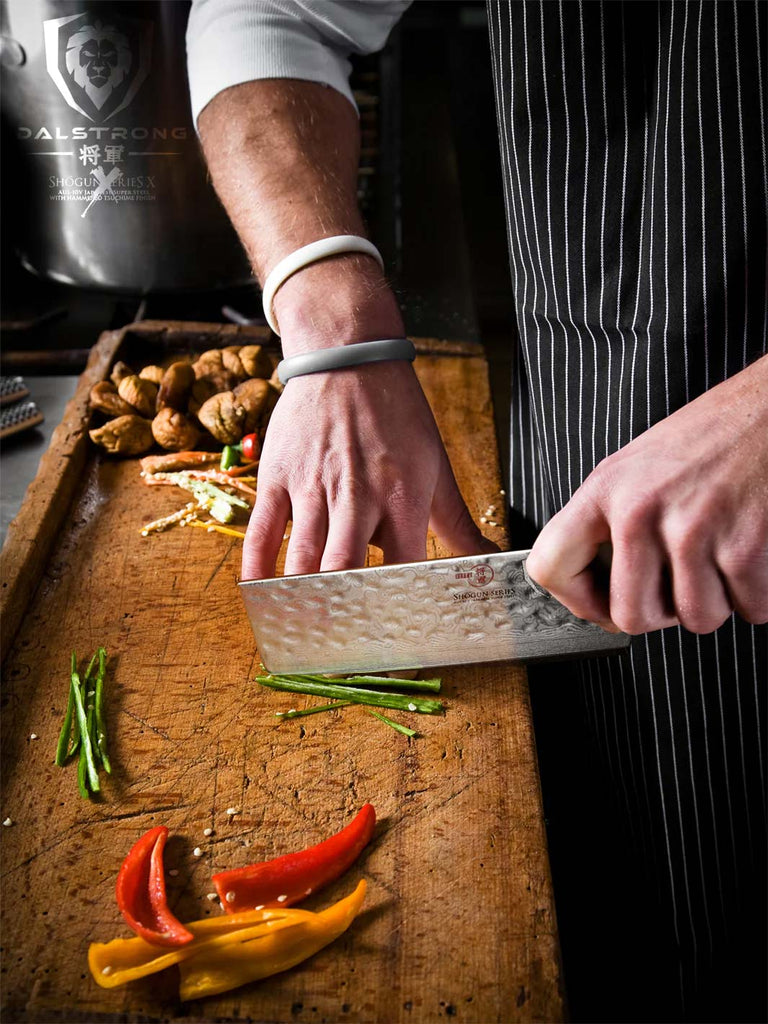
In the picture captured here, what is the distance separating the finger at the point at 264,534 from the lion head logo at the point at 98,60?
102 cm

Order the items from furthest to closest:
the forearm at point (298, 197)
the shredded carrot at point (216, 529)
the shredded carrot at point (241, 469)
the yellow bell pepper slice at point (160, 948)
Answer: the shredded carrot at point (241, 469) → the shredded carrot at point (216, 529) → the forearm at point (298, 197) → the yellow bell pepper slice at point (160, 948)

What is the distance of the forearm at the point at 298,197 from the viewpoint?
3.76 ft

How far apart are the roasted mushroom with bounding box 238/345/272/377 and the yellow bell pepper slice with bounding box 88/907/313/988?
1041 millimetres

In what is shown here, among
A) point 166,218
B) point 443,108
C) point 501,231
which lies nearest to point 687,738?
point 166,218

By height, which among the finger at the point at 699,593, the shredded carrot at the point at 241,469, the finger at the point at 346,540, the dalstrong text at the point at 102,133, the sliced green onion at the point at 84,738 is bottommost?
the shredded carrot at the point at 241,469

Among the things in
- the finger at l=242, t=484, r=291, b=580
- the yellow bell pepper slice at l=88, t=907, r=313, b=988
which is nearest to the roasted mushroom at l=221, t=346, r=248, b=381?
the finger at l=242, t=484, r=291, b=580

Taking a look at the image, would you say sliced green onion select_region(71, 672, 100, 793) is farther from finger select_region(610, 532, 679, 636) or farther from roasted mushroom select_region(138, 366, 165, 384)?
roasted mushroom select_region(138, 366, 165, 384)

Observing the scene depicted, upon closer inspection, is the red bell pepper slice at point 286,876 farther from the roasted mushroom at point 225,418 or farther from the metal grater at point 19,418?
the metal grater at point 19,418

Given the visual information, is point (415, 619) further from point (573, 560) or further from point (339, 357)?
point (339, 357)

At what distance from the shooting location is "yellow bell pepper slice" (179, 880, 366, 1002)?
0.76m

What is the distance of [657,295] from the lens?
0.99 m

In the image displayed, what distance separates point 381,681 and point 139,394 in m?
0.77

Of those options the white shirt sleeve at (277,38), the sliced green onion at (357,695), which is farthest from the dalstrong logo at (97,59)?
the sliced green onion at (357,695)

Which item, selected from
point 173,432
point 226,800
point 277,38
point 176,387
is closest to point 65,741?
Result: point 226,800
